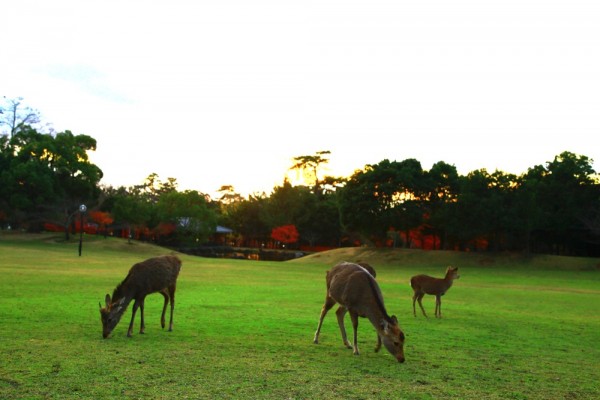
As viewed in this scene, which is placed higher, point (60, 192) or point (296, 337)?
point (60, 192)

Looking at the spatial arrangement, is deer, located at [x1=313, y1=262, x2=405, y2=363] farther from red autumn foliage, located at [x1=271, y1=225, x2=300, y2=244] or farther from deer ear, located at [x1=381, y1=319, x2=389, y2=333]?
red autumn foliage, located at [x1=271, y1=225, x2=300, y2=244]

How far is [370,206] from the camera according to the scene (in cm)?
6266

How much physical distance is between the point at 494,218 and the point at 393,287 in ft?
98.9

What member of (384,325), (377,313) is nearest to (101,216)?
(377,313)

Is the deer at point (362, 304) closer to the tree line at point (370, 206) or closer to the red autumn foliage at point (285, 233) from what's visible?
the tree line at point (370, 206)

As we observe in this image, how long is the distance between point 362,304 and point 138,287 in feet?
16.1

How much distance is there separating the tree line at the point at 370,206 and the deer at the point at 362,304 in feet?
156

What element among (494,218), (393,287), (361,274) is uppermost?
(494,218)

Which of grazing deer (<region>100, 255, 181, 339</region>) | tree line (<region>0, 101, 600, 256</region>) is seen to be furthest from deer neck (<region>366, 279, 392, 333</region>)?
tree line (<region>0, 101, 600, 256</region>)

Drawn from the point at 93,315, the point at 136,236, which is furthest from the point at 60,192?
the point at 93,315

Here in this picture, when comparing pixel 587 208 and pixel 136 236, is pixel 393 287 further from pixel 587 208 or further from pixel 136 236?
pixel 136 236

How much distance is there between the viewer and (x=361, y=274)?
10477 mm

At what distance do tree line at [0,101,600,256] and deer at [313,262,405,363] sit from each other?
47456 millimetres

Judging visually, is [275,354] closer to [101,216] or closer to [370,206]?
[370,206]
